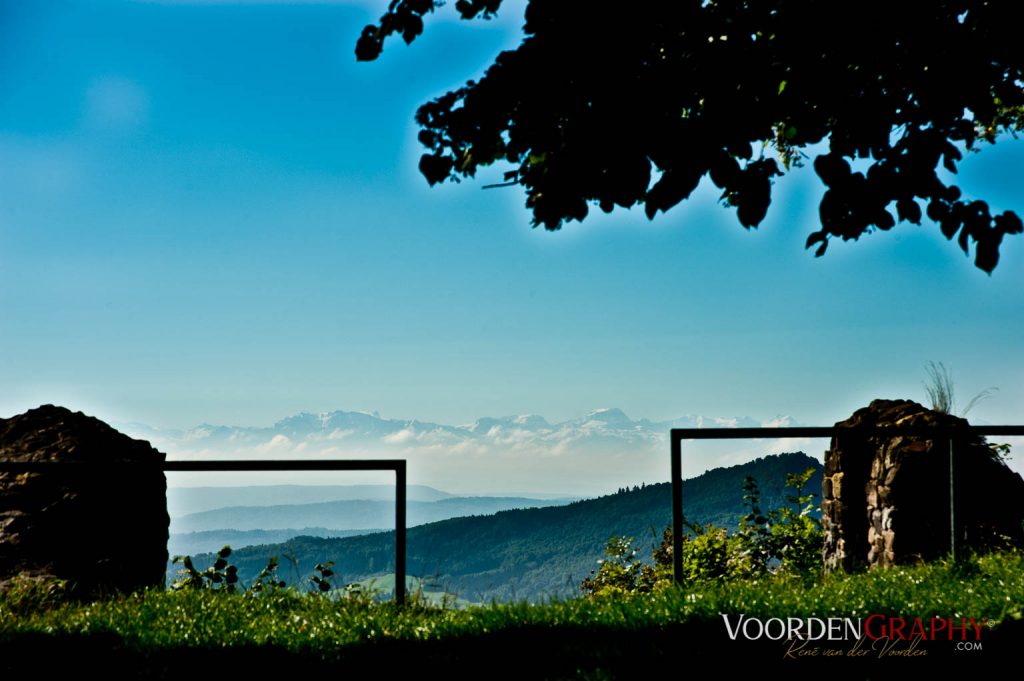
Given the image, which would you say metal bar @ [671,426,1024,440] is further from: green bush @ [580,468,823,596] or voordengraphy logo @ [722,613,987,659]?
green bush @ [580,468,823,596]

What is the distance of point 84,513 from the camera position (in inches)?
327

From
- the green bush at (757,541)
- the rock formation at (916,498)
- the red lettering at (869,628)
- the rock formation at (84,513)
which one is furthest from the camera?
the green bush at (757,541)

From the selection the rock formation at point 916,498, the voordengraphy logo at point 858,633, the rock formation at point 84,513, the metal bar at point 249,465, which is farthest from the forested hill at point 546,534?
the voordengraphy logo at point 858,633

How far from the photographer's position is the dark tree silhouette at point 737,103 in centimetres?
509

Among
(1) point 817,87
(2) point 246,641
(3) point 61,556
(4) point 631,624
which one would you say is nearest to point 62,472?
(3) point 61,556

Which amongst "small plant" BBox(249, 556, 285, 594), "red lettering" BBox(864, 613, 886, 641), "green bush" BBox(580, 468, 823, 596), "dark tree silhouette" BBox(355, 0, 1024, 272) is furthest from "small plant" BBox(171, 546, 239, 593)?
"red lettering" BBox(864, 613, 886, 641)

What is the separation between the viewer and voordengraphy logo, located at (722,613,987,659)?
5.54 metres

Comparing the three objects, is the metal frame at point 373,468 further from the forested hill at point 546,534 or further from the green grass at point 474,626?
the forested hill at point 546,534

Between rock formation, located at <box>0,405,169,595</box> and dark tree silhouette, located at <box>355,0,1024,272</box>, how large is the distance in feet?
15.3

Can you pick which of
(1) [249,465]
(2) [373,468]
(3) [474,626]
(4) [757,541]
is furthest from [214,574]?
(4) [757,541]

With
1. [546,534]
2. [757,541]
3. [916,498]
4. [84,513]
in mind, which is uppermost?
[916,498]

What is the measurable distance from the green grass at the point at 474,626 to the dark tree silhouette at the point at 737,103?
263 centimetres

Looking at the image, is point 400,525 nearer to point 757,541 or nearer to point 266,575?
point 266,575

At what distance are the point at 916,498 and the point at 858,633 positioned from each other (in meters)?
3.51
